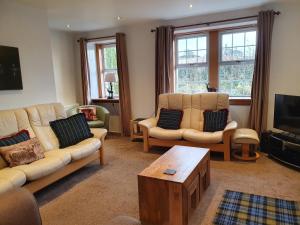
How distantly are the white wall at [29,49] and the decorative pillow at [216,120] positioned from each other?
2731mm

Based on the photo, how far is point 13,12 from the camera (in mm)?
3338

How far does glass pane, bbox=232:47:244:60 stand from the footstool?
4.79ft

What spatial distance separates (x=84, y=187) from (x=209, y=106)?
2.53 metres

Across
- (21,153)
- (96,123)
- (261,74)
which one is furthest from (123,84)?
(21,153)

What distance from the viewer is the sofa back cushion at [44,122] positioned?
3203 millimetres

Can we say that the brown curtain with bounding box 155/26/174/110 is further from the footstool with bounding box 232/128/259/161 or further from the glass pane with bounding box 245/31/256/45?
the footstool with bounding box 232/128/259/161

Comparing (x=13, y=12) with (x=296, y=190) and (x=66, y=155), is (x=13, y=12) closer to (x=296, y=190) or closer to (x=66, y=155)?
(x=66, y=155)

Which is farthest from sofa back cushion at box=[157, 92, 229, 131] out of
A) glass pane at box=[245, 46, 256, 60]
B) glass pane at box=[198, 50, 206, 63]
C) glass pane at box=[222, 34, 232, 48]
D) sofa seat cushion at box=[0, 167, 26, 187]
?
sofa seat cushion at box=[0, 167, 26, 187]

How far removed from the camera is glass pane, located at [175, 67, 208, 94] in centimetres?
471

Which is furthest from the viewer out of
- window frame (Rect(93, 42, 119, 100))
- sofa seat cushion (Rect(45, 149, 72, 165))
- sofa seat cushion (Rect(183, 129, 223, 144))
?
window frame (Rect(93, 42, 119, 100))

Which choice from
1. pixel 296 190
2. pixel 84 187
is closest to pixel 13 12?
pixel 84 187

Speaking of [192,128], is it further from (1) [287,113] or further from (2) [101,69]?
(2) [101,69]

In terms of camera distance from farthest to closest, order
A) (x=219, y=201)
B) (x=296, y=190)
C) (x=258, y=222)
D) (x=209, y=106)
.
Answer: (x=209, y=106) → (x=296, y=190) → (x=219, y=201) → (x=258, y=222)

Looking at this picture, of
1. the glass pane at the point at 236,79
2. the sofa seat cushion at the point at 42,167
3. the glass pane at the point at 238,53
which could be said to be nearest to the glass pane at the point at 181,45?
the glass pane at the point at 236,79
